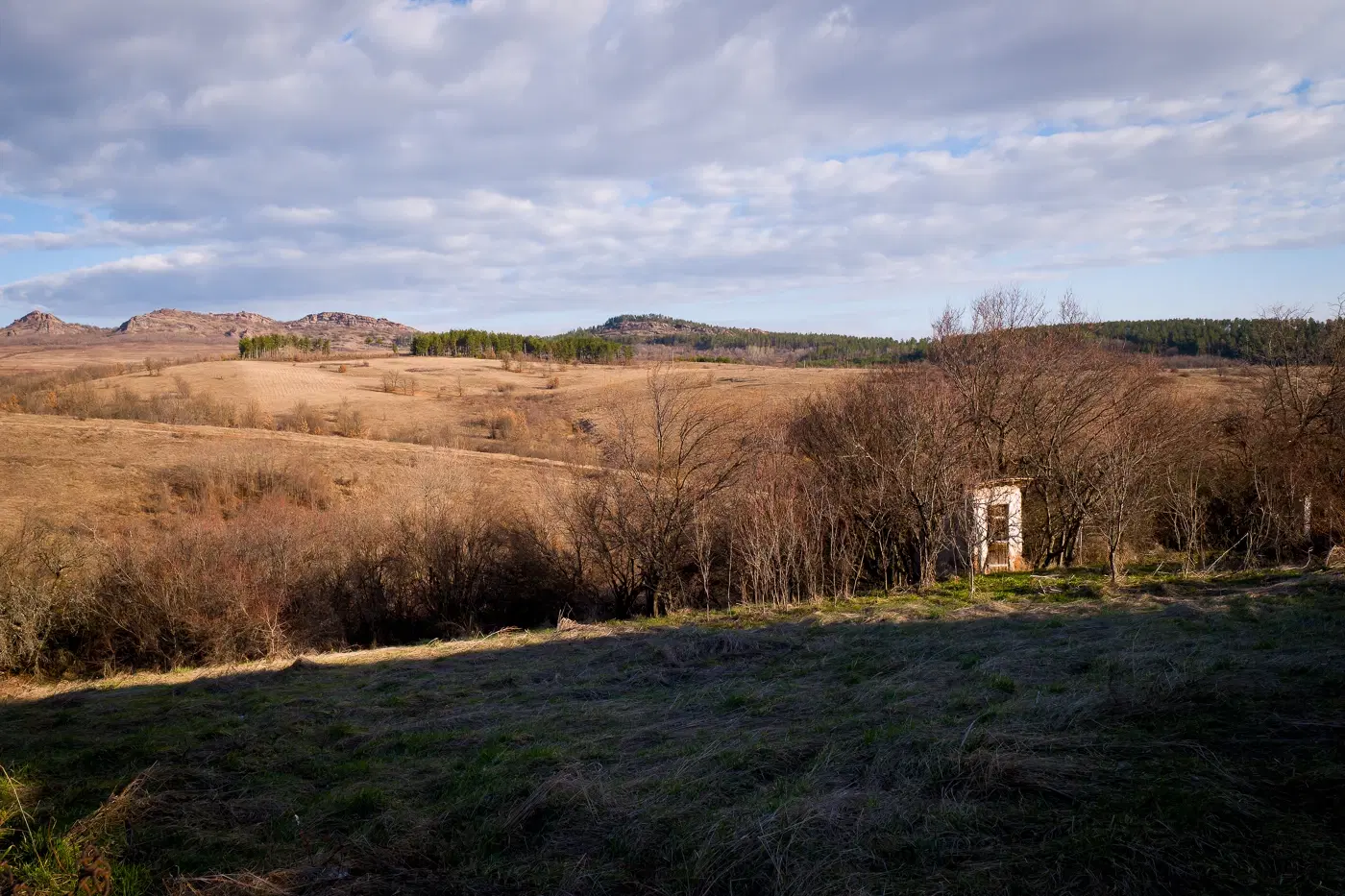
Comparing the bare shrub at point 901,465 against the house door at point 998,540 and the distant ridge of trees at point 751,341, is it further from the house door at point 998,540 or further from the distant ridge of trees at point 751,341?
the distant ridge of trees at point 751,341

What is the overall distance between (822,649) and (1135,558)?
1226 centimetres

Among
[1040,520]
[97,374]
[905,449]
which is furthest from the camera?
[97,374]

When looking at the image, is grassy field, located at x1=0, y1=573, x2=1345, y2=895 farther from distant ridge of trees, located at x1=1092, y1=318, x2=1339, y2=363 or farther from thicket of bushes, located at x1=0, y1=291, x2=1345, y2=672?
distant ridge of trees, located at x1=1092, y1=318, x2=1339, y2=363

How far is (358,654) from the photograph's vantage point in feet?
42.4

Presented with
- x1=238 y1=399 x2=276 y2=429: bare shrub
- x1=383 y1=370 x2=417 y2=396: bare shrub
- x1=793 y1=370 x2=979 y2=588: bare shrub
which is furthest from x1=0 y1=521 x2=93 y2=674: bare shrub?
x1=383 y1=370 x2=417 y2=396: bare shrub

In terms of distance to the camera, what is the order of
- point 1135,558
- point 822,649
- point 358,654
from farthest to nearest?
point 1135,558 < point 358,654 < point 822,649

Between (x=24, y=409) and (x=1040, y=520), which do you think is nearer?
(x=1040, y=520)

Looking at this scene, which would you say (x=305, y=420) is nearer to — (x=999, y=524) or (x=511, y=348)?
(x=999, y=524)

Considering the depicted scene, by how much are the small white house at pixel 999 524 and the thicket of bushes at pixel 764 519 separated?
682 millimetres

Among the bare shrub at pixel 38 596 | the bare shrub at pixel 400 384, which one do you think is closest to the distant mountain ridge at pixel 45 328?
the bare shrub at pixel 400 384

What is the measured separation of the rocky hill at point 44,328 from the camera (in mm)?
183125

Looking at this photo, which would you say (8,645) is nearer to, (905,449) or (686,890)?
(686,890)

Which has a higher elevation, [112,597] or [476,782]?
[476,782]

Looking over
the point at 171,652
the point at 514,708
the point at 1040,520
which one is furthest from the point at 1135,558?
the point at 171,652
